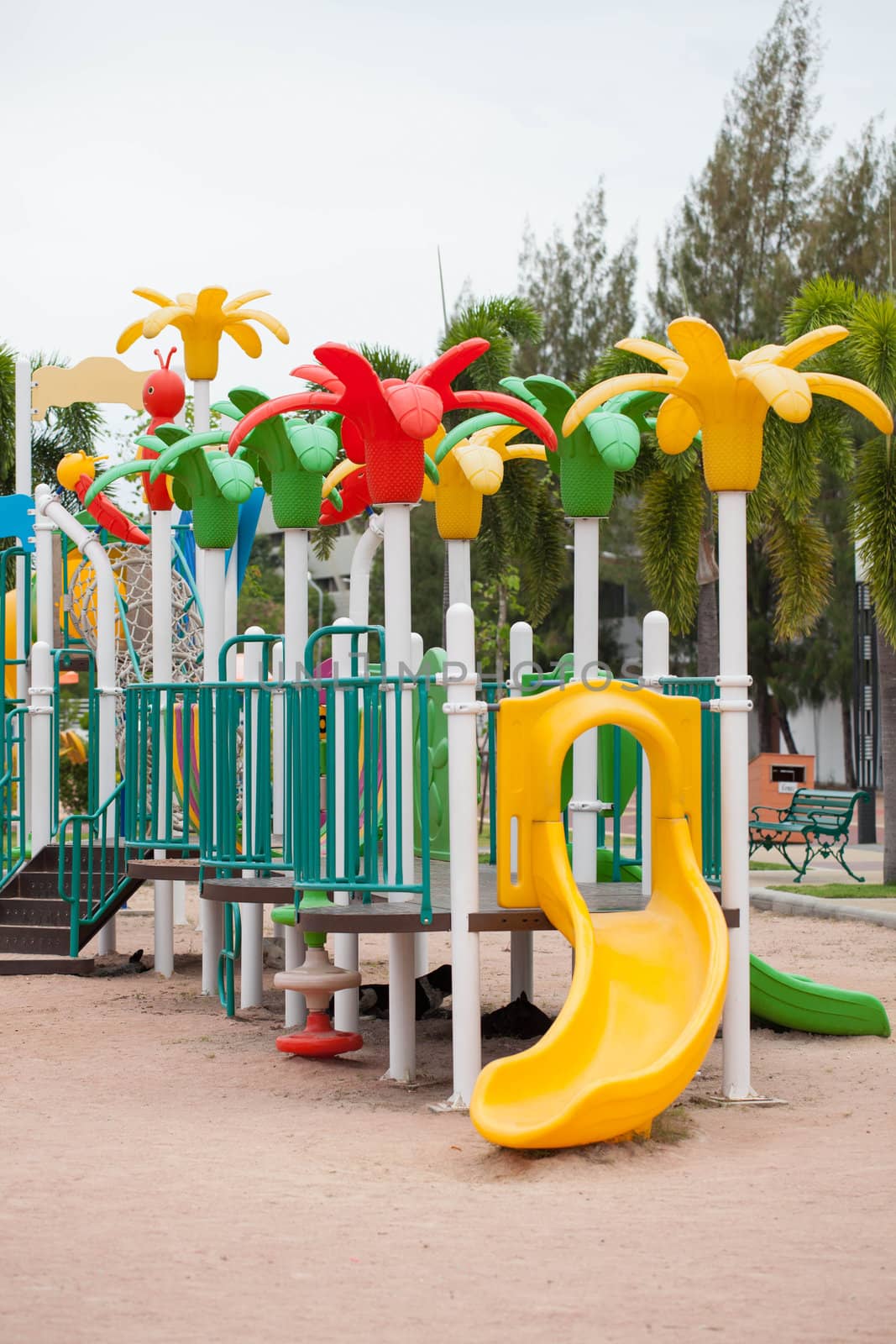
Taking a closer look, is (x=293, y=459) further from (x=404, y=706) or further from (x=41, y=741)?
(x=41, y=741)

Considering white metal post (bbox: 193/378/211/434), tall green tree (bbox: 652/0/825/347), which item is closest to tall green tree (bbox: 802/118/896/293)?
tall green tree (bbox: 652/0/825/347)

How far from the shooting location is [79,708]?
3534cm

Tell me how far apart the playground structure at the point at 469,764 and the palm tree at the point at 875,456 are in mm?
7200

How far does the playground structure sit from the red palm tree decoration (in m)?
0.02

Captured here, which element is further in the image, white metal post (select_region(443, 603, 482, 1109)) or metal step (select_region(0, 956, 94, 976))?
metal step (select_region(0, 956, 94, 976))

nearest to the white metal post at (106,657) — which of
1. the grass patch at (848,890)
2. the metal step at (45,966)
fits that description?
the metal step at (45,966)

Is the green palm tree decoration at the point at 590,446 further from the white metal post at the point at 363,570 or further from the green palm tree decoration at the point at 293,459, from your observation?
the white metal post at the point at 363,570

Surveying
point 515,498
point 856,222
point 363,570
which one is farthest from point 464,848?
point 856,222

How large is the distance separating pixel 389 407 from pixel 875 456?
10.4 metres

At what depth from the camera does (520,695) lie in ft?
30.8

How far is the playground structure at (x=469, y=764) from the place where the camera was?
7.15 meters

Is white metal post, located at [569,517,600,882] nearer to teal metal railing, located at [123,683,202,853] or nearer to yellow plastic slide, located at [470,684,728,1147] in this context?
yellow plastic slide, located at [470,684,728,1147]

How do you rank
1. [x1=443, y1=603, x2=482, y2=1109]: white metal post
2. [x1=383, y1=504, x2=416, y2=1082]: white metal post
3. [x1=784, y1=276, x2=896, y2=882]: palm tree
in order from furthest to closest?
1. [x1=784, y1=276, x2=896, y2=882]: palm tree
2. [x1=383, y1=504, x2=416, y2=1082]: white metal post
3. [x1=443, y1=603, x2=482, y2=1109]: white metal post

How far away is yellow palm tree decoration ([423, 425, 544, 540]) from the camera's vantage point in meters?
9.27
